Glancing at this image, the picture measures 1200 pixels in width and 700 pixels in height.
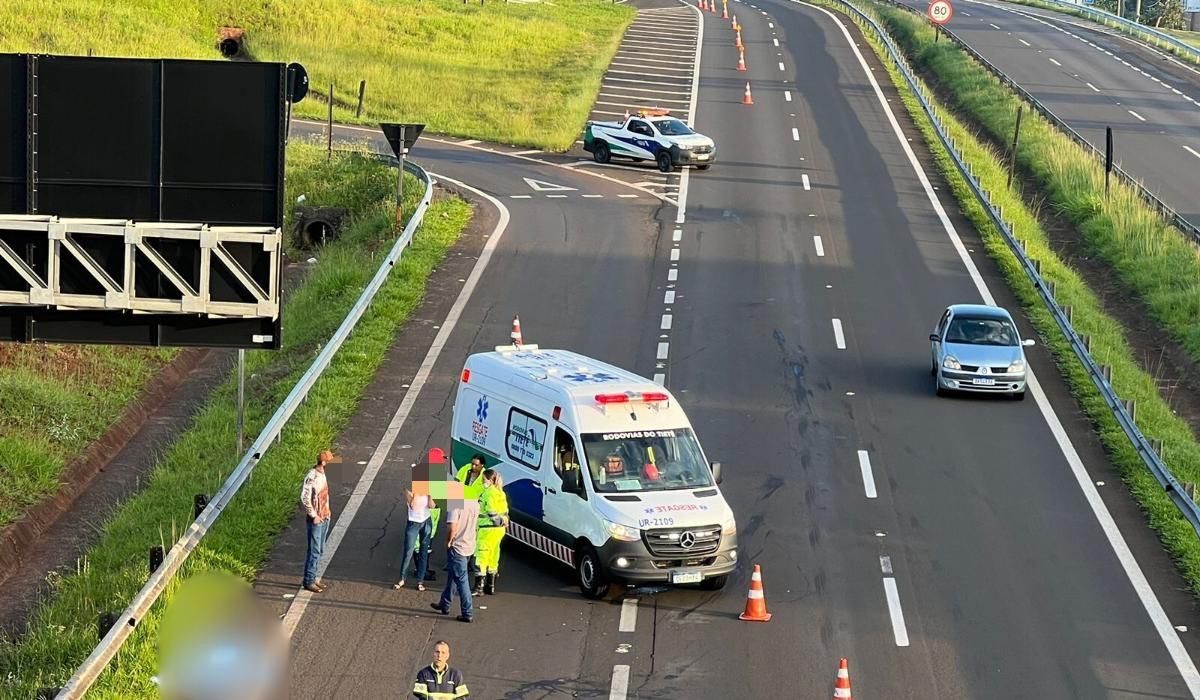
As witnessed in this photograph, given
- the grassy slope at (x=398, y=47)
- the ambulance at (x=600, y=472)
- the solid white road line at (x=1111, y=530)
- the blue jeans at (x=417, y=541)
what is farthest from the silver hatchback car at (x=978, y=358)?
the grassy slope at (x=398, y=47)

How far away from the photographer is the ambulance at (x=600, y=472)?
1705cm

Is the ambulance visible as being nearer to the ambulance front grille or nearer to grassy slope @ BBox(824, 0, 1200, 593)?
the ambulance front grille

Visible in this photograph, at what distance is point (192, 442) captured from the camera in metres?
23.8

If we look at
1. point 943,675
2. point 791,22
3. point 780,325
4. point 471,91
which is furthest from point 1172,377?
point 791,22

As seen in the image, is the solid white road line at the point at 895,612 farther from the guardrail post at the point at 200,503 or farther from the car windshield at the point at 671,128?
the car windshield at the point at 671,128

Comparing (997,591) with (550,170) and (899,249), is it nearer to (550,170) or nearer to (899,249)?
(899,249)

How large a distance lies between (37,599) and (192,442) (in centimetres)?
443

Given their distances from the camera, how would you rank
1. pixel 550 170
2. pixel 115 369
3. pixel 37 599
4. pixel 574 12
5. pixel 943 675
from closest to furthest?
pixel 943 675, pixel 37 599, pixel 115 369, pixel 550 170, pixel 574 12

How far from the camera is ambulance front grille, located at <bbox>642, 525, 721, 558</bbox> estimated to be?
17.0 meters

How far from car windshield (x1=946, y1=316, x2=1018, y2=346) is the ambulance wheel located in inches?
426

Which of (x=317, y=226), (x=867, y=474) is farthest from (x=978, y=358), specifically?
(x=317, y=226)

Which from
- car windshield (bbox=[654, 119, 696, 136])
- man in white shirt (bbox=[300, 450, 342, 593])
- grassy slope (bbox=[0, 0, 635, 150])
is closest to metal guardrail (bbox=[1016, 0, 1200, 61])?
grassy slope (bbox=[0, 0, 635, 150])

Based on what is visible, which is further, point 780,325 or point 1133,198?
point 1133,198

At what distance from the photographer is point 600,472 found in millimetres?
17688
